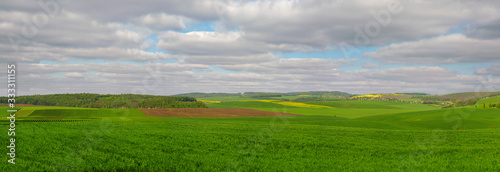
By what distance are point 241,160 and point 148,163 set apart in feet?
18.2

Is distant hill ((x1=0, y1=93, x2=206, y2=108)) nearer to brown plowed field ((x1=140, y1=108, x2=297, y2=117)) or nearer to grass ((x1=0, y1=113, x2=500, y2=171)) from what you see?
brown plowed field ((x1=140, y1=108, x2=297, y2=117))

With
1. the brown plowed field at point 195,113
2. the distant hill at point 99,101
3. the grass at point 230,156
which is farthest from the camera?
the distant hill at point 99,101

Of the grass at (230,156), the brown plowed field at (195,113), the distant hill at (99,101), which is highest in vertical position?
the distant hill at (99,101)

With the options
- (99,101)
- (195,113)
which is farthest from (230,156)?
(99,101)

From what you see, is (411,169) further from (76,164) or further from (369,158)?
(76,164)

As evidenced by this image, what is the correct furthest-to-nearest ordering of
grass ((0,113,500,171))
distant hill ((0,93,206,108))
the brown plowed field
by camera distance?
distant hill ((0,93,206,108)) < the brown plowed field < grass ((0,113,500,171))

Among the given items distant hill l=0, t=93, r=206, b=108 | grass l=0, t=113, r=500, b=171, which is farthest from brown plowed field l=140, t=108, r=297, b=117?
grass l=0, t=113, r=500, b=171

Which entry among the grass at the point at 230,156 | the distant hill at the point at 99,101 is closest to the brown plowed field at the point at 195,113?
the distant hill at the point at 99,101

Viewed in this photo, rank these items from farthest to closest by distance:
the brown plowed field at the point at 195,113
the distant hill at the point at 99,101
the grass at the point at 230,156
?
the distant hill at the point at 99,101 < the brown plowed field at the point at 195,113 < the grass at the point at 230,156

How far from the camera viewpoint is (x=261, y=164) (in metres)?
17.7

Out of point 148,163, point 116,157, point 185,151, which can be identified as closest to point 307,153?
point 185,151

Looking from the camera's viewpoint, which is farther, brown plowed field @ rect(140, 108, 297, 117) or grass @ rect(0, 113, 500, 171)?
brown plowed field @ rect(140, 108, 297, 117)

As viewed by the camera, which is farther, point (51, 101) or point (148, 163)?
point (51, 101)

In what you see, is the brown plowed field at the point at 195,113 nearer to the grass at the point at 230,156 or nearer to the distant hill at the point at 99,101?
the distant hill at the point at 99,101
